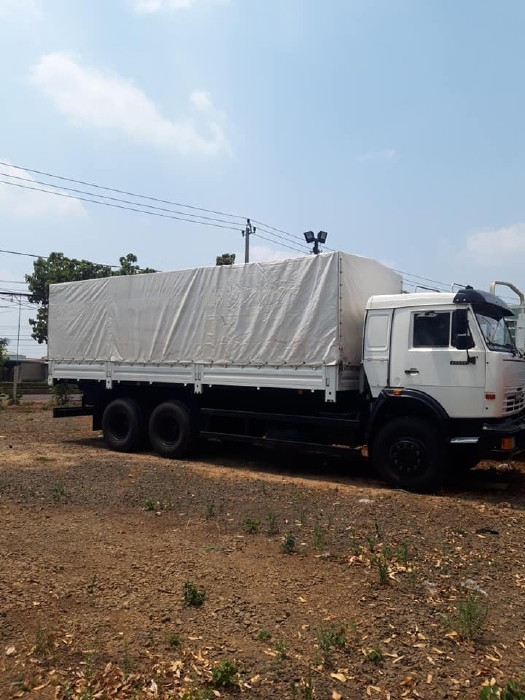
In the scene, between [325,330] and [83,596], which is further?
[325,330]

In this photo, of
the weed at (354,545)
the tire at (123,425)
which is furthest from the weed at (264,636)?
the tire at (123,425)

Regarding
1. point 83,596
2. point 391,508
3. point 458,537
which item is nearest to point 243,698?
point 83,596

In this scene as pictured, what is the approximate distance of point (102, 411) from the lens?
12820mm

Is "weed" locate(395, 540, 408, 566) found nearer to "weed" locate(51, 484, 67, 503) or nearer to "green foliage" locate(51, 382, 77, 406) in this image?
"weed" locate(51, 484, 67, 503)

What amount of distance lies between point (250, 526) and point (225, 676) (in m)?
2.96

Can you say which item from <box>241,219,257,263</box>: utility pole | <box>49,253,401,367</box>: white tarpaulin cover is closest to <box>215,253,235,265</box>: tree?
→ <box>241,219,257,263</box>: utility pole

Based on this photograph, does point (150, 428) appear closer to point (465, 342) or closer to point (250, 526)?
point (250, 526)

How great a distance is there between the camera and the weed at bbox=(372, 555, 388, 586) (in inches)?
187

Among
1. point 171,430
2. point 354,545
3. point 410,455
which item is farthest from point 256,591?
point 171,430

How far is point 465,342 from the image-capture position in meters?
8.00

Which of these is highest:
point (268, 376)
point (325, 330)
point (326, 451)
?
point (325, 330)

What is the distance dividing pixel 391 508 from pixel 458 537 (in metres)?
1.18

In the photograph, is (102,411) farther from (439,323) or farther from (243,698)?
(243,698)

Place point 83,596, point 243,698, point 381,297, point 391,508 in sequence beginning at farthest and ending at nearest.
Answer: point 381,297 < point 391,508 < point 83,596 < point 243,698
